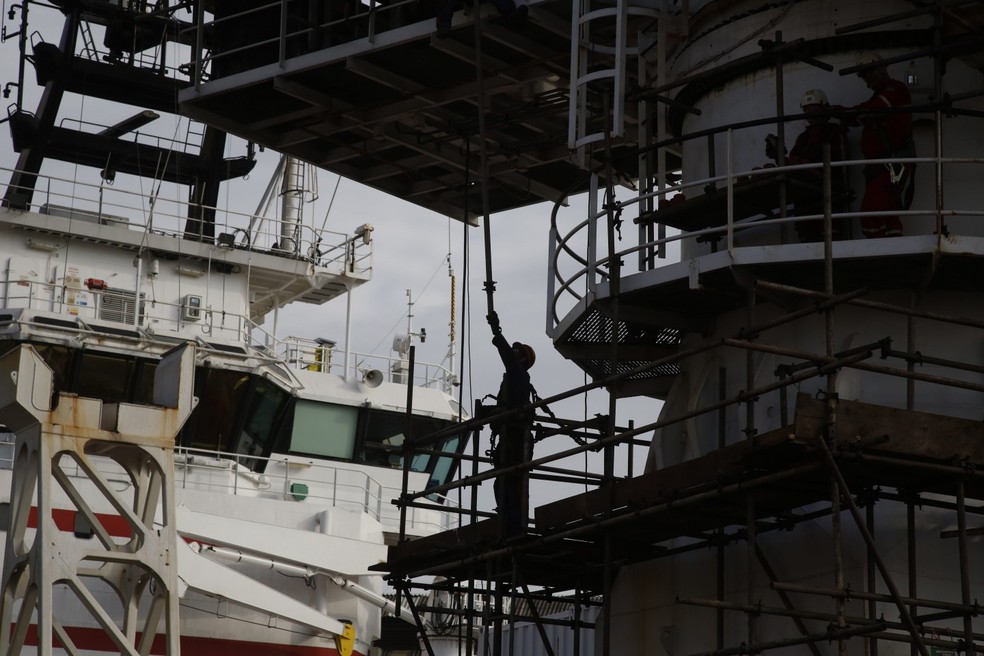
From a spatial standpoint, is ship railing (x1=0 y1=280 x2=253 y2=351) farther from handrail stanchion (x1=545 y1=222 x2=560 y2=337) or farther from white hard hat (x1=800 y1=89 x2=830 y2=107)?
white hard hat (x1=800 y1=89 x2=830 y2=107)

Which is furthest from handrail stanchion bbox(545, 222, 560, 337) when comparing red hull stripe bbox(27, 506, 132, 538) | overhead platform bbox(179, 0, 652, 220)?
red hull stripe bbox(27, 506, 132, 538)

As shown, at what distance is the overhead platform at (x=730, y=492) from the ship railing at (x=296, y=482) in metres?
15.9

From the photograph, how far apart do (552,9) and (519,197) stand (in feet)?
20.3

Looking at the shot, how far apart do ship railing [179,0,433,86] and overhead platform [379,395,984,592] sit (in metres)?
7.63

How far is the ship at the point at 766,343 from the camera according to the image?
14.4m

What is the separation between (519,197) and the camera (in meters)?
27.7

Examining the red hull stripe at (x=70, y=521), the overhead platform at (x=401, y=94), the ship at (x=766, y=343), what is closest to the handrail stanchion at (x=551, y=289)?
the ship at (x=766, y=343)

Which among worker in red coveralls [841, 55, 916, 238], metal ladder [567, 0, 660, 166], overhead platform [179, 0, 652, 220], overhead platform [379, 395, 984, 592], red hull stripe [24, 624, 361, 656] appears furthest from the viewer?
red hull stripe [24, 624, 361, 656]

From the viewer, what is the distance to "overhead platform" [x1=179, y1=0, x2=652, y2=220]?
22.5m

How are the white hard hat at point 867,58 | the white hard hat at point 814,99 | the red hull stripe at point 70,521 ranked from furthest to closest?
the red hull stripe at point 70,521, the white hard hat at point 867,58, the white hard hat at point 814,99

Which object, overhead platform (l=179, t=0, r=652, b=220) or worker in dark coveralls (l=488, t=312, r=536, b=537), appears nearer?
worker in dark coveralls (l=488, t=312, r=536, b=537)

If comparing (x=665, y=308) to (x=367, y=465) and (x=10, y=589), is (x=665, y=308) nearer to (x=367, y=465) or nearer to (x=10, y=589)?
(x=10, y=589)

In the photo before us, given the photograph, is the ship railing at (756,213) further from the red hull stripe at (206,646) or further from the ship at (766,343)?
the red hull stripe at (206,646)

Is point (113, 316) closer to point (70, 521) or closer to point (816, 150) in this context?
point (70, 521)
